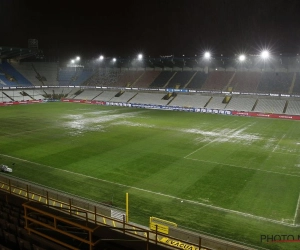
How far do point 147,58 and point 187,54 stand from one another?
11.5m

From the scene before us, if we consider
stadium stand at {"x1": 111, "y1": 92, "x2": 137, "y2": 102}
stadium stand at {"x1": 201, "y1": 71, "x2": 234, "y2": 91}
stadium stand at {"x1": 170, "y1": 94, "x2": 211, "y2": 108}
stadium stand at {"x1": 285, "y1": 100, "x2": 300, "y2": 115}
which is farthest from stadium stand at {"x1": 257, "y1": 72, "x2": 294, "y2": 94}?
stadium stand at {"x1": 111, "y1": 92, "x2": 137, "y2": 102}

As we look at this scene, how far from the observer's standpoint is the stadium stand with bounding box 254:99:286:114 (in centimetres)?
5653

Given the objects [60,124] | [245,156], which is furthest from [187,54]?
[245,156]

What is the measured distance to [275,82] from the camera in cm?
6550

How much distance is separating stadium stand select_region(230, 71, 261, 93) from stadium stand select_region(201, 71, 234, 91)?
1.70 meters

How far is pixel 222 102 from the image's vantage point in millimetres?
63875

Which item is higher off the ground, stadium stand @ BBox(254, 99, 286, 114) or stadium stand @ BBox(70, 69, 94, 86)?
stadium stand @ BBox(70, 69, 94, 86)

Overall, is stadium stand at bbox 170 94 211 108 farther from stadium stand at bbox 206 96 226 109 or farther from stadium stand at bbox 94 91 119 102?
stadium stand at bbox 94 91 119 102

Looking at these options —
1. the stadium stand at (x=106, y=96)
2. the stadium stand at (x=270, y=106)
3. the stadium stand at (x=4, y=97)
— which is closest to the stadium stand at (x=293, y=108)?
the stadium stand at (x=270, y=106)

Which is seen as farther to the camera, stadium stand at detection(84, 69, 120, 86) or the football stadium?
stadium stand at detection(84, 69, 120, 86)

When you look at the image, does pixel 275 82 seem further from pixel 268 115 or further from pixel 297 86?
pixel 268 115

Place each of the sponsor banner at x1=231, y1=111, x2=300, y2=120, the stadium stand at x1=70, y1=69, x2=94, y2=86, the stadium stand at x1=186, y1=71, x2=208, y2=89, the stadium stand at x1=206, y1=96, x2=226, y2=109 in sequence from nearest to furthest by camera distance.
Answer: the sponsor banner at x1=231, y1=111, x2=300, y2=120
the stadium stand at x1=206, y1=96, x2=226, y2=109
the stadium stand at x1=186, y1=71, x2=208, y2=89
the stadium stand at x1=70, y1=69, x2=94, y2=86

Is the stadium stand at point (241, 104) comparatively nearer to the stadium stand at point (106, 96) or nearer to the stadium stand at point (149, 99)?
the stadium stand at point (149, 99)

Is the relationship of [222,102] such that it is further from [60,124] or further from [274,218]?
[274,218]
